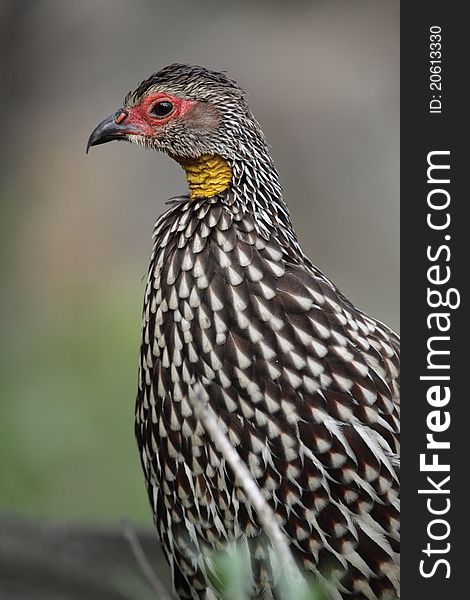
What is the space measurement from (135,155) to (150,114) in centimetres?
607

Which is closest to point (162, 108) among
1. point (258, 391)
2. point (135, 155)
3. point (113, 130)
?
point (113, 130)

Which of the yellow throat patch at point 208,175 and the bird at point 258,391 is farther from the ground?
the yellow throat patch at point 208,175

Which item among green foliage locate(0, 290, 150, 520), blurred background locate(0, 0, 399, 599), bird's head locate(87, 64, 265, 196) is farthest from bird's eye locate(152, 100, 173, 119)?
blurred background locate(0, 0, 399, 599)

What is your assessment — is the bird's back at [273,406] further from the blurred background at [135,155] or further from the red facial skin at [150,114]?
the blurred background at [135,155]

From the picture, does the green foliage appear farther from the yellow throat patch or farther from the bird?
the yellow throat patch

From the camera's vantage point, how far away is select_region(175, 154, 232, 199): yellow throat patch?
142 inches

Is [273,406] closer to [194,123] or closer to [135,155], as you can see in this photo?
[194,123]

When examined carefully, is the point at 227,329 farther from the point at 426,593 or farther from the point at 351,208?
the point at 351,208

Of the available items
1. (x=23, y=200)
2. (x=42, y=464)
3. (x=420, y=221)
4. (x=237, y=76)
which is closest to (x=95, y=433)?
(x=42, y=464)

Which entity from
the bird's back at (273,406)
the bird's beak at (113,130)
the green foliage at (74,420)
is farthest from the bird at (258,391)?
the green foliage at (74,420)

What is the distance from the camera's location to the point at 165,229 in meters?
3.64

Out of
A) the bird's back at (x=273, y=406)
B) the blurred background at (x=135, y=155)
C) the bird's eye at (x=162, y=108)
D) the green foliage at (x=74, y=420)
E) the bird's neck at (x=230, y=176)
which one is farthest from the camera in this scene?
the blurred background at (x=135, y=155)

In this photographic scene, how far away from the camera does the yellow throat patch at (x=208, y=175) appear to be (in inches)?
142

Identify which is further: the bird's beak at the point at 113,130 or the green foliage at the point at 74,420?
the green foliage at the point at 74,420
